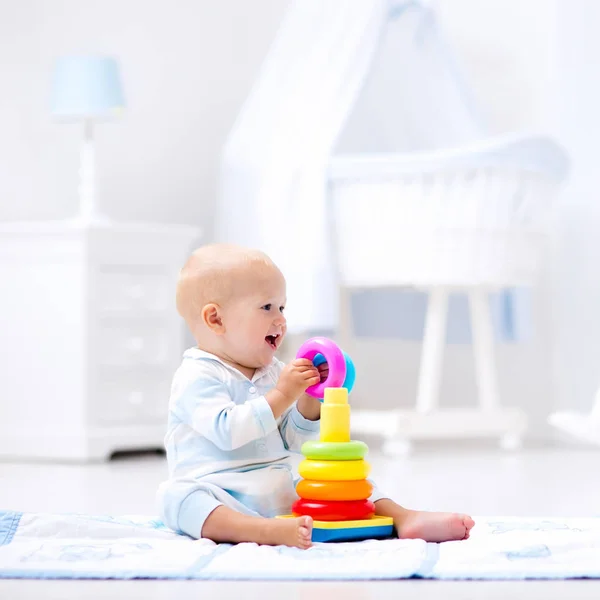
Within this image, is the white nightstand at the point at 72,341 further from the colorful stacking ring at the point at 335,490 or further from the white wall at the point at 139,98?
the colorful stacking ring at the point at 335,490

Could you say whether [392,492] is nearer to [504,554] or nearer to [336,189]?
[504,554]

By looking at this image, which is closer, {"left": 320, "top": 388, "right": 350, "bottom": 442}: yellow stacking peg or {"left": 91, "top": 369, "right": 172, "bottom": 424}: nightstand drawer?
{"left": 320, "top": 388, "right": 350, "bottom": 442}: yellow stacking peg

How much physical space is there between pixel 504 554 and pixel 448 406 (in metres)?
2.38

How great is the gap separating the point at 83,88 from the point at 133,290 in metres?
0.54

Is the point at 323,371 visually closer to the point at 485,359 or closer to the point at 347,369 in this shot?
the point at 347,369

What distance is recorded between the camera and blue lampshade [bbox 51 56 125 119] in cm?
299

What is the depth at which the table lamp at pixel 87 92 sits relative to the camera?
2994mm

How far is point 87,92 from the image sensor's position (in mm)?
2996

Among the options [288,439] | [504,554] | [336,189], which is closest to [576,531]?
[504,554]

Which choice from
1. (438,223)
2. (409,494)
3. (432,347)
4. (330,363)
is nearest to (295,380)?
(330,363)

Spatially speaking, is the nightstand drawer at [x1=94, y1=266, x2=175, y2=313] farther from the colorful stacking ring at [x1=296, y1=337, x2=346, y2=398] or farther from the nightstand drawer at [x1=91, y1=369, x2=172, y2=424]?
the colorful stacking ring at [x1=296, y1=337, x2=346, y2=398]

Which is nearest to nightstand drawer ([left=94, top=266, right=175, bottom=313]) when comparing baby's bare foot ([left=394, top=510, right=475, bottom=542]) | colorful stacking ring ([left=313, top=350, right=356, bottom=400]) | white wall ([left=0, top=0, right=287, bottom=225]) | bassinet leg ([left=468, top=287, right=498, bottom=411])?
white wall ([left=0, top=0, right=287, bottom=225])

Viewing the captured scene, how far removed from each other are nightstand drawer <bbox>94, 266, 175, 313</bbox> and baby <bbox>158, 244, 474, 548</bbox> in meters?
1.47

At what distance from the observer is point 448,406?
12.0ft
